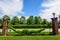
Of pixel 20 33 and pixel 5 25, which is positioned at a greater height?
pixel 5 25

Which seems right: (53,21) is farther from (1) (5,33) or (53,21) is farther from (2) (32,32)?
(1) (5,33)

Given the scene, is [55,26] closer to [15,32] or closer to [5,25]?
[15,32]

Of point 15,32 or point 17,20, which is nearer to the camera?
point 15,32

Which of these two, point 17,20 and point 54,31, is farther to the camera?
point 17,20

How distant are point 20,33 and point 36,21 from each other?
34.5 m

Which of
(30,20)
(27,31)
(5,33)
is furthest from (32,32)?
(30,20)

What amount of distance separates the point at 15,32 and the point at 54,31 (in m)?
4.41

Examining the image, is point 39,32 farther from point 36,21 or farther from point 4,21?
point 36,21

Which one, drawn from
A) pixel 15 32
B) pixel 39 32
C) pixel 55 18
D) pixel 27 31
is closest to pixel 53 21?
pixel 55 18

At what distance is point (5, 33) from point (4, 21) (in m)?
1.35

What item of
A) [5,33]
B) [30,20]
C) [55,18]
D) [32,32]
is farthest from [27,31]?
[30,20]

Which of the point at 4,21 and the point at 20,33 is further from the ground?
the point at 4,21

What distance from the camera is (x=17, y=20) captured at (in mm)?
48062

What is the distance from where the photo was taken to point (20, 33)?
→ 1472cm
